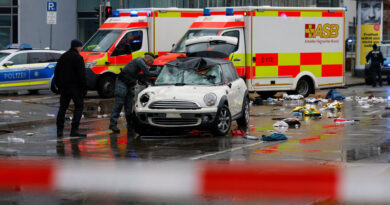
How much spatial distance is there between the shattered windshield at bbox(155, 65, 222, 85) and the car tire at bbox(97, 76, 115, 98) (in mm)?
8853

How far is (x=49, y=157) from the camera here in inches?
424

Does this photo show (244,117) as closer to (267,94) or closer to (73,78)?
(73,78)

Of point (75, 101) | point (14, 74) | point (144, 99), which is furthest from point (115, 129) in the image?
point (14, 74)

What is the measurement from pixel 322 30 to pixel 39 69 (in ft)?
29.0

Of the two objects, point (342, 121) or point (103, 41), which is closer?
point (342, 121)

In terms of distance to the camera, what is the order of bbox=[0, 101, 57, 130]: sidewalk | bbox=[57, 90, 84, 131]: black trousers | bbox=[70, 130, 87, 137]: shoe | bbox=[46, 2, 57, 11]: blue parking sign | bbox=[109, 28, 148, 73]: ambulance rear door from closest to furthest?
bbox=[57, 90, 84, 131]: black trousers
bbox=[70, 130, 87, 137]: shoe
bbox=[0, 101, 57, 130]: sidewalk
bbox=[109, 28, 148, 73]: ambulance rear door
bbox=[46, 2, 57, 11]: blue parking sign

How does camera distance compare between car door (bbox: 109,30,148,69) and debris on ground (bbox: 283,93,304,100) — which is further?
car door (bbox: 109,30,148,69)

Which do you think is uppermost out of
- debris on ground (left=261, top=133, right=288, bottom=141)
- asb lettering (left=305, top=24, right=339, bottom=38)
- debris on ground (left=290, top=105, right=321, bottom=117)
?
asb lettering (left=305, top=24, right=339, bottom=38)

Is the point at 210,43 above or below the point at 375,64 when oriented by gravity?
above

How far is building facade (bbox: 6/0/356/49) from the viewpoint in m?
38.6

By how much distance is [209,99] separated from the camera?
13.1 metres

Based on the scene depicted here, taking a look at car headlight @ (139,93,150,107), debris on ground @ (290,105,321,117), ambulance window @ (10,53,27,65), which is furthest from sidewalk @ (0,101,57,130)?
debris on ground @ (290,105,321,117)

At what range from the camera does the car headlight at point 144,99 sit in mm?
13234

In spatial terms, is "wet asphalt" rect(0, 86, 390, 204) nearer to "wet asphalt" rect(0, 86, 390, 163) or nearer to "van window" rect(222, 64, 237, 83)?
"wet asphalt" rect(0, 86, 390, 163)
